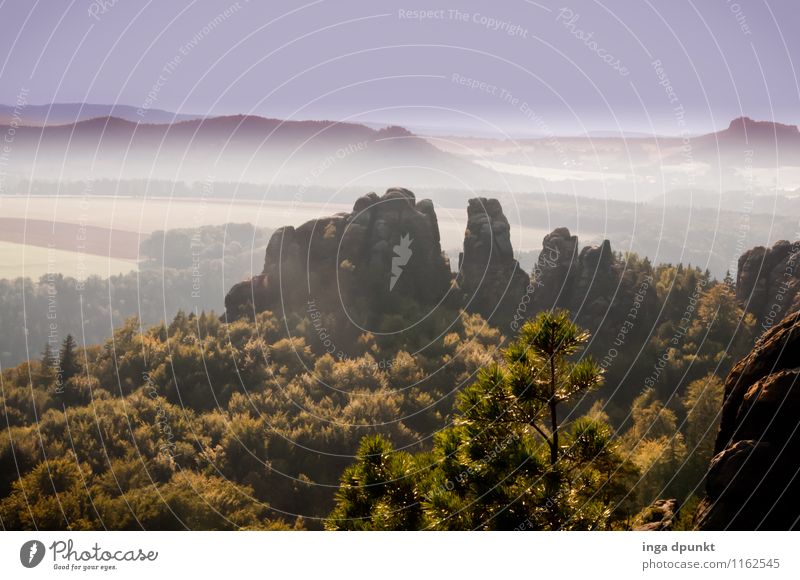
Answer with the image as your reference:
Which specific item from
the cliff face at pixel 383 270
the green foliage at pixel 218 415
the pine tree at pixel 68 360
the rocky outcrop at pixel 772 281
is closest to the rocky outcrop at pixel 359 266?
the cliff face at pixel 383 270

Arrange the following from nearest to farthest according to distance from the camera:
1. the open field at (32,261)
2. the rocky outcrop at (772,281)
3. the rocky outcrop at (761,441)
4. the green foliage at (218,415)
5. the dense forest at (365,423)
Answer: the dense forest at (365,423), the rocky outcrop at (761,441), the open field at (32,261), the green foliage at (218,415), the rocky outcrop at (772,281)

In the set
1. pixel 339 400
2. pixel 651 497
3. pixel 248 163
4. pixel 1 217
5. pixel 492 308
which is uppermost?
pixel 248 163

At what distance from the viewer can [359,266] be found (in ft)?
121

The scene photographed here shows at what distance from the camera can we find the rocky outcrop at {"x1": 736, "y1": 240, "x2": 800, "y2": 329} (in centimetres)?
2422

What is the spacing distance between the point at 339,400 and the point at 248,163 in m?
9.78

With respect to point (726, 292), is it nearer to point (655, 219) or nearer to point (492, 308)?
point (655, 219)

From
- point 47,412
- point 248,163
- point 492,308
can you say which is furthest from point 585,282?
point 47,412

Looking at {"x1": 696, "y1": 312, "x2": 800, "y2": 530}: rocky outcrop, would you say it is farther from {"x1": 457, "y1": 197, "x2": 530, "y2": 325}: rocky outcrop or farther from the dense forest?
{"x1": 457, "y1": 197, "x2": 530, "y2": 325}: rocky outcrop

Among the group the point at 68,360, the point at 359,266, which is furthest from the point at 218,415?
the point at 359,266

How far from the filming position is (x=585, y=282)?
1483 inches

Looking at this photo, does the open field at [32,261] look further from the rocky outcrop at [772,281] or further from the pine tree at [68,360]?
the rocky outcrop at [772,281]

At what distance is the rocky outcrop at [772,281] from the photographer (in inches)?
953

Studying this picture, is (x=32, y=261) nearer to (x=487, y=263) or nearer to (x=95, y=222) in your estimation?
(x=95, y=222)

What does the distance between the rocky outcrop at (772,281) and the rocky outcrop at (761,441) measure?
17284 millimetres
